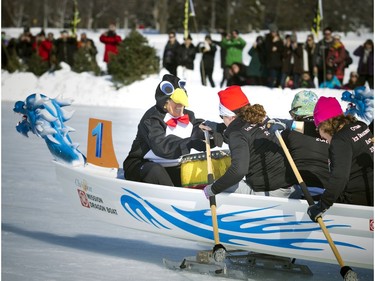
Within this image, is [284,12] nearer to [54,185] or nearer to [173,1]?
[173,1]

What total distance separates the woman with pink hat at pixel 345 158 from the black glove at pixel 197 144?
4.46 ft

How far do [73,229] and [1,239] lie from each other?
2.53ft

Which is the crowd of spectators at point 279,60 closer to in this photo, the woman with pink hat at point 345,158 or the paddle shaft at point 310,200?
the paddle shaft at point 310,200

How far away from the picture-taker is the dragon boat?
6473 mm

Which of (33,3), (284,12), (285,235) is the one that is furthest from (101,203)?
(33,3)

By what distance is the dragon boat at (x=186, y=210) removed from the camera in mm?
6473

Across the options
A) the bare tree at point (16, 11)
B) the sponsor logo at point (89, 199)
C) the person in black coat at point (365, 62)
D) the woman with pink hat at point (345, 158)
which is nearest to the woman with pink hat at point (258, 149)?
the woman with pink hat at point (345, 158)

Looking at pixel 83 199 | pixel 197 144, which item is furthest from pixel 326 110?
pixel 83 199

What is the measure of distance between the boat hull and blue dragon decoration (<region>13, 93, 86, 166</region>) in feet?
1.45

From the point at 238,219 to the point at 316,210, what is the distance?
76 centimetres

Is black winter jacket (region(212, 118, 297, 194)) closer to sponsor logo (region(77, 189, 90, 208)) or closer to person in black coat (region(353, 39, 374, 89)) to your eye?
sponsor logo (region(77, 189, 90, 208))

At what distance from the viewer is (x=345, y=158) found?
244 inches

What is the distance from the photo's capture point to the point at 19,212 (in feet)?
31.3

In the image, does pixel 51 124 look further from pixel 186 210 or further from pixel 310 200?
pixel 310 200
